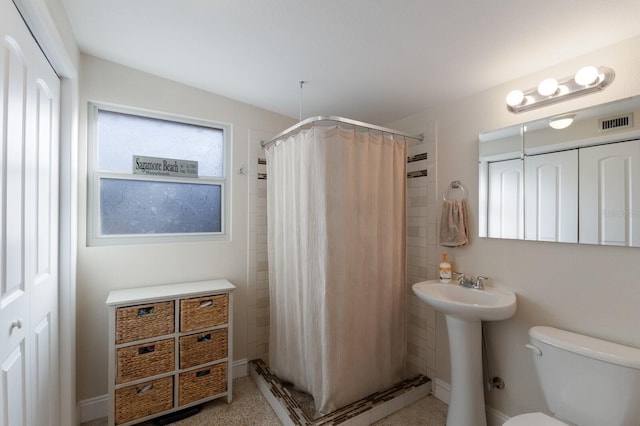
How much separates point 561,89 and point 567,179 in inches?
19.3

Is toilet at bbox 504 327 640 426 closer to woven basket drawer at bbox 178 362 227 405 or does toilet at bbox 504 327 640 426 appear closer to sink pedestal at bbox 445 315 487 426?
sink pedestal at bbox 445 315 487 426

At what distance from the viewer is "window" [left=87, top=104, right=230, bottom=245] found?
6.78ft

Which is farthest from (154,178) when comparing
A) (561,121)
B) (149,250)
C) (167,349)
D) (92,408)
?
(561,121)

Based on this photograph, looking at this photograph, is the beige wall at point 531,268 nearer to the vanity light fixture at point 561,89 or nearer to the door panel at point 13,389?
the vanity light fixture at point 561,89

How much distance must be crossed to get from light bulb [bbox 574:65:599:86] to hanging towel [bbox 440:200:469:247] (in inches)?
34.8

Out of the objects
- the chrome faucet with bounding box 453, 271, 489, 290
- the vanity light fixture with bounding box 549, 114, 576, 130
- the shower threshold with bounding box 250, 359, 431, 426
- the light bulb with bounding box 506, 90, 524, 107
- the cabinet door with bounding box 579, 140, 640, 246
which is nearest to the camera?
the cabinet door with bounding box 579, 140, 640, 246

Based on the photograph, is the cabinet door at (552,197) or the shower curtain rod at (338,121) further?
the shower curtain rod at (338,121)

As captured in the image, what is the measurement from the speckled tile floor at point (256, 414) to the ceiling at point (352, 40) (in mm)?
2232

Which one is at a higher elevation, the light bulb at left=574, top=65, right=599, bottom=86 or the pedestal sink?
the light bulb at left=574, top=65, right=599, bottom=86

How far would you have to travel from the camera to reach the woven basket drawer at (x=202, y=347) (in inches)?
78.1

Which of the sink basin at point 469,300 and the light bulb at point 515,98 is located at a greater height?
the light bulb at point 515,98

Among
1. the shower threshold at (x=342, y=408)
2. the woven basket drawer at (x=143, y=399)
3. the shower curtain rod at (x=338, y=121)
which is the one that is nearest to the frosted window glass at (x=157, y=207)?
the shower curtain rod at (x=338, y=121)

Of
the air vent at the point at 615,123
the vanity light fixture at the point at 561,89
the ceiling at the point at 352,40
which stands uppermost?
the ceiling at the point at 352,40

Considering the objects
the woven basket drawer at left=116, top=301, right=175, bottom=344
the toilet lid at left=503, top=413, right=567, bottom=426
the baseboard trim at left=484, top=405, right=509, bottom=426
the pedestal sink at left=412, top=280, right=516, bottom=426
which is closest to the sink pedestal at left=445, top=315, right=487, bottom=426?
the pedestal sink at left=412, top=280, right=516, bottom=426
